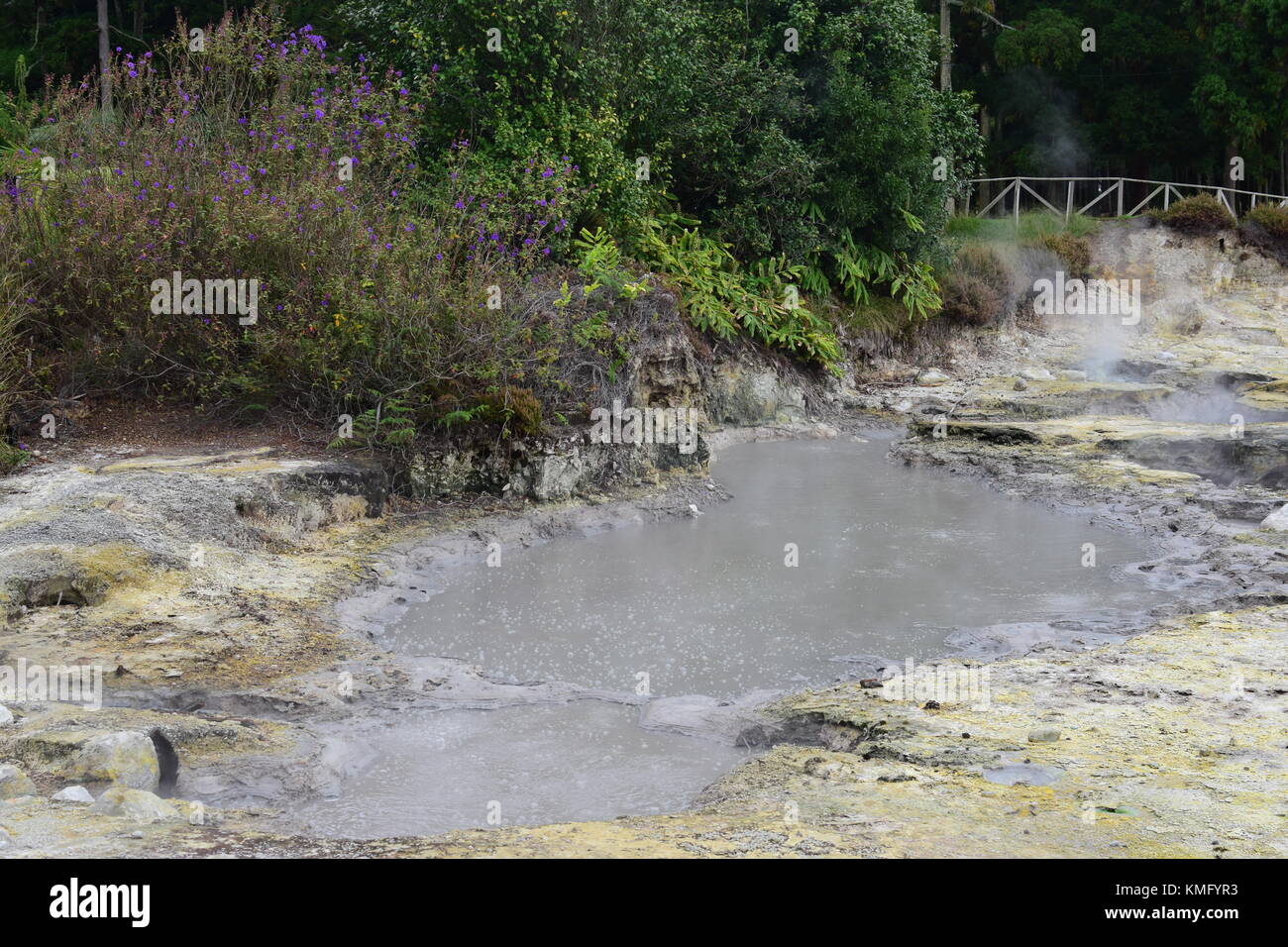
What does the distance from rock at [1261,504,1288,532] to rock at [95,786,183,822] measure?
31.3 ft

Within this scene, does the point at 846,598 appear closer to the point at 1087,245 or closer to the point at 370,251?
the point at 370,251

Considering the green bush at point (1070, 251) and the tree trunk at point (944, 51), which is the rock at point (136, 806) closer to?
the tree trunk at point (944, 51)

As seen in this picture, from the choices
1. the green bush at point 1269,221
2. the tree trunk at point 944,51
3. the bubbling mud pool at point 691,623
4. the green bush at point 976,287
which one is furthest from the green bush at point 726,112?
the green bush at point 1269,221

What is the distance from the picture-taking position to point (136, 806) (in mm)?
5211

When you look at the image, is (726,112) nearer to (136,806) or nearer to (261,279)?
(261,279)

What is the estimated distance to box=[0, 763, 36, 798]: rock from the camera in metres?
5.30

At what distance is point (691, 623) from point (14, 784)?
4.73m

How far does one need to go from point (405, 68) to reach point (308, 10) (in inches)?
320

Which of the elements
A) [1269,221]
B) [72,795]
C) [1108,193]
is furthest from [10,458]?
[1108,193]

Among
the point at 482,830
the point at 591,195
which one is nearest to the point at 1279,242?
the point at 591,195

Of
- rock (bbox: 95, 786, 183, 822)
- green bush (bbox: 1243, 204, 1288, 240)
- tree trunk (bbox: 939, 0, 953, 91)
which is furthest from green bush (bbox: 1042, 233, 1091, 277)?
rock (bbox: 95, 786, 183, 822)

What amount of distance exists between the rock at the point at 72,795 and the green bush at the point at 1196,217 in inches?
1049

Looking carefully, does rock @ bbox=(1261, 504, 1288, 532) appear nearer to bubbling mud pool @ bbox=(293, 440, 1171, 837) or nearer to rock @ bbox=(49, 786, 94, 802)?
bubbling mud pool @ bbox=(293, 440, 1171, 837)

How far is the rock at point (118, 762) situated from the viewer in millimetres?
5621
